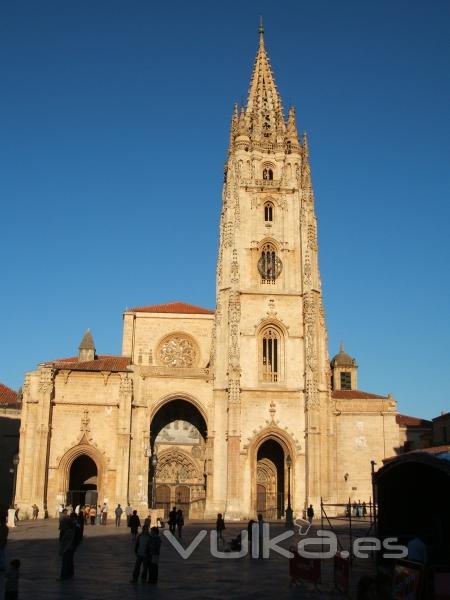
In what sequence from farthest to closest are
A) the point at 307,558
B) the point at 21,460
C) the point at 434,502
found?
the point at 21,460, the point at 434,502, the point at 307,558

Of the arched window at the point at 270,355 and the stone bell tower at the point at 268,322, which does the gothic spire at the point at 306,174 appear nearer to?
the stone bell tower at the point at 268,322

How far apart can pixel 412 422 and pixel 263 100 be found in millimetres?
28991

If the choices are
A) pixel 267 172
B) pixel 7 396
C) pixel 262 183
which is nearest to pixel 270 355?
pixel 262 183

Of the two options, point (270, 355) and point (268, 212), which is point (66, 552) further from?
point (268, 212)

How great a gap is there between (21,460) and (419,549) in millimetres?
29171

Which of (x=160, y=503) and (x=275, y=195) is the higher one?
(x=275, y=195)

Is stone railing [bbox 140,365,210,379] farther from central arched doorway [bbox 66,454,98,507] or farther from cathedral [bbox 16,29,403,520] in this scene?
central arched doorway [bbox 66,454,98,507]

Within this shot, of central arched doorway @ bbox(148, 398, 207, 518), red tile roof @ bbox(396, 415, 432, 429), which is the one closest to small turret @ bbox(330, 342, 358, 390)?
red tile roof @ bbox(396, 415, 432, 429)

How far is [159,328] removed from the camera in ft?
149

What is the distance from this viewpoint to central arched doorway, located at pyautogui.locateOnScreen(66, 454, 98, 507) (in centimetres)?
3853

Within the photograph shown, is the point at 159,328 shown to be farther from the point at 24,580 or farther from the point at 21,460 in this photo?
the point at 24,580

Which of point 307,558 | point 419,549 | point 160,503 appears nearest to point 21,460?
point 160,503

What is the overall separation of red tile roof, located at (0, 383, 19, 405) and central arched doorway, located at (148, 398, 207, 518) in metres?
16.3

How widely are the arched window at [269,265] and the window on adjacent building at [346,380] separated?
25326mm
